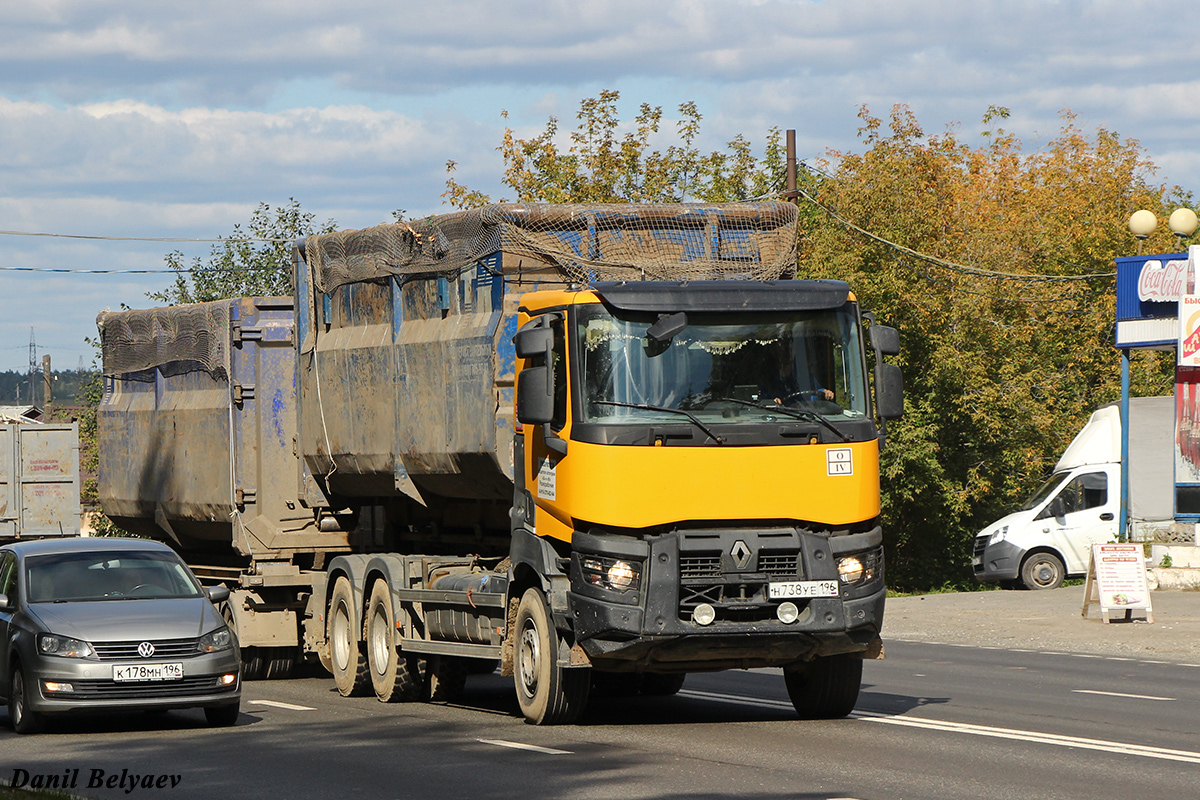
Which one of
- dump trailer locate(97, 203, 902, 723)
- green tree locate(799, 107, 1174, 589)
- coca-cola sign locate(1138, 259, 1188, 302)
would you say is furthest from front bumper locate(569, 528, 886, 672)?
green tree locate(799, 107, 1174, 589)

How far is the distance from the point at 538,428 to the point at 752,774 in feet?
10.9

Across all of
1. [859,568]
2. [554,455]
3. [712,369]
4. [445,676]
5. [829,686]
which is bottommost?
[445,676]

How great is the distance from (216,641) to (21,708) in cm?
151

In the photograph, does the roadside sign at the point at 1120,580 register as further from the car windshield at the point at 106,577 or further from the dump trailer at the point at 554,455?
the car windshield at the point at 106,577

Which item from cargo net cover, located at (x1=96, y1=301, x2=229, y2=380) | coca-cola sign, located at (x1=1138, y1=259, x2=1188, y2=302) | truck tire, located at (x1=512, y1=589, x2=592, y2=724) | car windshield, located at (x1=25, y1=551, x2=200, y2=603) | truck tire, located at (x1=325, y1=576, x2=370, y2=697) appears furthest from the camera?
coca-cola sign, located at (x1=1138, y1=259, x2=1188, y2=302)

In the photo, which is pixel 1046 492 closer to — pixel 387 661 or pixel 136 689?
pixel 387 661

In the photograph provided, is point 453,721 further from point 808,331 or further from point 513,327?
point 808,331

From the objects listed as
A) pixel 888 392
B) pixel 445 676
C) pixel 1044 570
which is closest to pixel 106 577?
pixel 445 676

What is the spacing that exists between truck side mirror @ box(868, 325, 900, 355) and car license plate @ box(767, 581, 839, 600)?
173 cm

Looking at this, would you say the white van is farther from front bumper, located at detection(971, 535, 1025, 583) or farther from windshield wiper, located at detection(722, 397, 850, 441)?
windshield wiper, located at detection(722, 397, 850, 441)

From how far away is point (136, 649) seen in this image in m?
12.8

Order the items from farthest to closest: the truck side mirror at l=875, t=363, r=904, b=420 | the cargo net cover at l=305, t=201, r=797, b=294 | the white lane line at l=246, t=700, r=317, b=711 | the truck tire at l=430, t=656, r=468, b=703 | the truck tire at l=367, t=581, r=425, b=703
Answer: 1. the truck tire at l=430, t=656, r=468, b=703
2. the truck tire at l=367, t=581, r=425, b=703
3. the white lane line at l=246, t=700, r=317, b=711
4. the cargo net cover at l=305, t=201, r=797, b=294
5. the truck side mirror at l=875, t=363, r=904, b=420

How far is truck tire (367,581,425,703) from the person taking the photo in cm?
1504

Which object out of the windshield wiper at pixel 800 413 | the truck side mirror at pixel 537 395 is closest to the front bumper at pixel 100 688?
the truck side mirror at pixel 537 395
